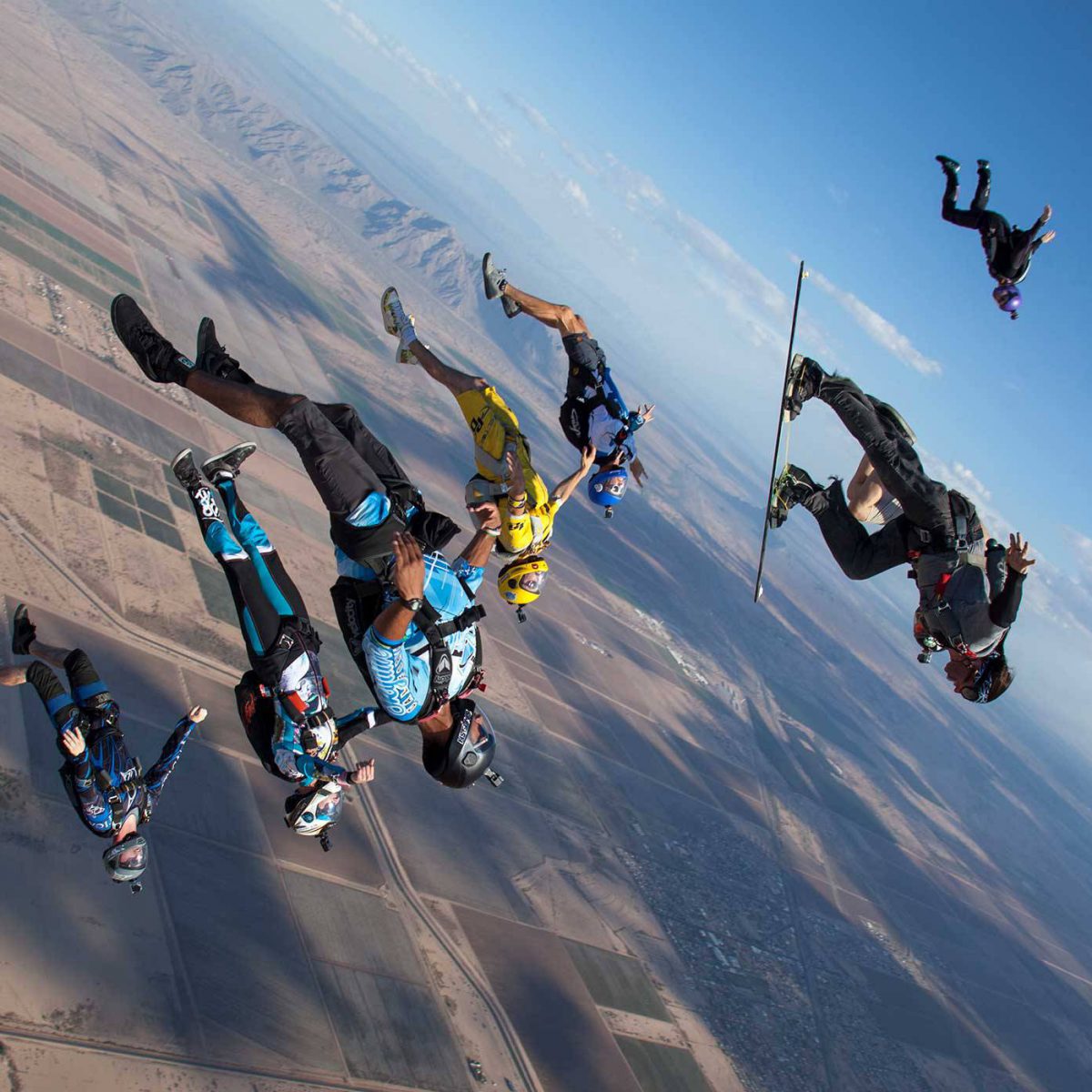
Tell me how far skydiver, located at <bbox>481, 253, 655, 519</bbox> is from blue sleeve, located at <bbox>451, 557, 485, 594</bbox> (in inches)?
83.1

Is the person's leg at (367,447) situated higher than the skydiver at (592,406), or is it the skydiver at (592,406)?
the skydiver at (592,406)

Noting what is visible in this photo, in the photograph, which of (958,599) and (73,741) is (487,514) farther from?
(73,741)

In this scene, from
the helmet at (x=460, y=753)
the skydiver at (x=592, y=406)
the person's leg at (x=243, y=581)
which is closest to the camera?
the person's leg at (x=243, y=581)

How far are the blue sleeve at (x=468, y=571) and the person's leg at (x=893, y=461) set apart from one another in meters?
4.84

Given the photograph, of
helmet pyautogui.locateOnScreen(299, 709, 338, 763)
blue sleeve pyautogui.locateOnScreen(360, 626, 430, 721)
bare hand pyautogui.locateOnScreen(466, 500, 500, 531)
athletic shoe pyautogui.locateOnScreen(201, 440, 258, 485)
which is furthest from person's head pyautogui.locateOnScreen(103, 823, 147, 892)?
bare hand pyautogui.locateOnScreen(466, 500, 500, 531)

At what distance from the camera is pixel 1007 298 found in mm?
8289

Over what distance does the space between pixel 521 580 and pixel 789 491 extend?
3.97 meters

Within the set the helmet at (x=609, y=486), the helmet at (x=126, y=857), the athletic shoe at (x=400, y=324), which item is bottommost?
the helmet at (x=126, y=857)

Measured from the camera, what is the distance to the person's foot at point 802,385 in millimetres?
10062

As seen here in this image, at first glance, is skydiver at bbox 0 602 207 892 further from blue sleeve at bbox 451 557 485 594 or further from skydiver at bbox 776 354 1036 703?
skydiver at bbox 776 354 1036 703

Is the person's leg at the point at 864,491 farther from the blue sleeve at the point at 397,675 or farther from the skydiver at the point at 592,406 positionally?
the blue sleeve at the point at 397,675

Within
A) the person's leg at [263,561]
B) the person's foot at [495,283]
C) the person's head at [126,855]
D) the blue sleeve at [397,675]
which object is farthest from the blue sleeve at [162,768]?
the person's foot at [495,283]

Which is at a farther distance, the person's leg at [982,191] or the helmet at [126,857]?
the helmet at [126,857]

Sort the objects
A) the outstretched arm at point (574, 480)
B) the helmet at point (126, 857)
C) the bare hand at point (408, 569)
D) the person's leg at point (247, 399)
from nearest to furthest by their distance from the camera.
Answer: the bare hand at point (408, 569) < the person's leg at point (247, 399) < the outstretched arm at point (574, 480) < the helmet at point (126, 857)
